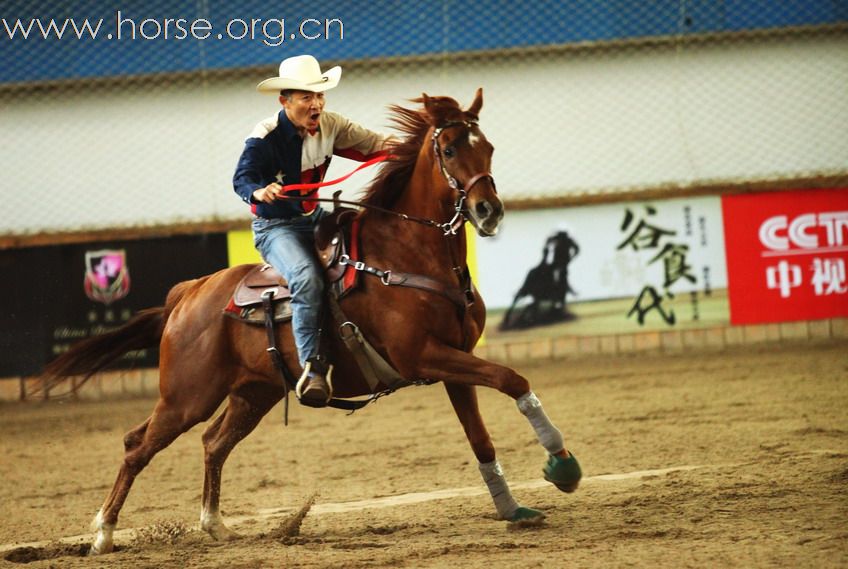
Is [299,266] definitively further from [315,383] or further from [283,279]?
[315,383]

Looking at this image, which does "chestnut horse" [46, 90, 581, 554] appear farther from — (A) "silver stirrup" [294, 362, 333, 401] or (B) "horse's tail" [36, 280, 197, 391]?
(A) "silver stirrup" [294, 362, 333, 401]

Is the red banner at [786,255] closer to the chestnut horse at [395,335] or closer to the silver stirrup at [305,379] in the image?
the chestnut horse at [395,335]

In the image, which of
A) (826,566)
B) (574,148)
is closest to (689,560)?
(826,566)

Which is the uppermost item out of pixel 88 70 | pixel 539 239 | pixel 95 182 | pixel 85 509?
pixel 88 70

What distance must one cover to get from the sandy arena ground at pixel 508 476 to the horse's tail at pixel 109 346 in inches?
36.8

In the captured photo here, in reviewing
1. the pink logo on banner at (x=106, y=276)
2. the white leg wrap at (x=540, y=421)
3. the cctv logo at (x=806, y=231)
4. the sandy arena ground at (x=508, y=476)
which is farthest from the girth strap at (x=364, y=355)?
the cctv logo at (x=806, y=231)

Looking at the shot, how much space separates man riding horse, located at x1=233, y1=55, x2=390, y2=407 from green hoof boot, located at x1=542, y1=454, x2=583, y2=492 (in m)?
1.19

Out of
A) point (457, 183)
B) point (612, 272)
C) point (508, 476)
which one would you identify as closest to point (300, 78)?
point (457, 183)

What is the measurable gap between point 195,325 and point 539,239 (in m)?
6.56

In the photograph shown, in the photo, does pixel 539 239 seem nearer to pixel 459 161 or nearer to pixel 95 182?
pixel 95 182

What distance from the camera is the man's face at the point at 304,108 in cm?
546

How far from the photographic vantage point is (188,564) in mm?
4961

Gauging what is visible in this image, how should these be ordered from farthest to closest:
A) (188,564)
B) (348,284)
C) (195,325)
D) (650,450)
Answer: (650,450)
(195,325)
(348,284)
(188,564)

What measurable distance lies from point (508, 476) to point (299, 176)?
249 cm
